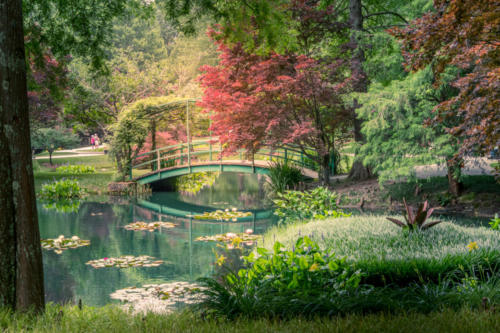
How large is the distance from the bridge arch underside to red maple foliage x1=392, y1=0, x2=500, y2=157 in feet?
34.0

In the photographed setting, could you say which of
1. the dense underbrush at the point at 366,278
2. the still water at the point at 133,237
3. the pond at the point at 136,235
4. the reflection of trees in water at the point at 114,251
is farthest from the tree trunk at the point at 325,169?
the dense underbrush at the point at 366,278

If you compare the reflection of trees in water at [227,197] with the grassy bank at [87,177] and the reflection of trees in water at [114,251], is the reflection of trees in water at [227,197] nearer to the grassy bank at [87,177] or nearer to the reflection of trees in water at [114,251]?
the reflection of trees in water at [114,251]

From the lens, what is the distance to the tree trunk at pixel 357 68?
1373cm

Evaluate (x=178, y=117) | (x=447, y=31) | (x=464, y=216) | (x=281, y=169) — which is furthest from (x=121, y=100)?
(x=447, y=31)

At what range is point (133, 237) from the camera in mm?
10391

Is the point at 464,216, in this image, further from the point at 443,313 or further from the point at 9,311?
the point at 9,311

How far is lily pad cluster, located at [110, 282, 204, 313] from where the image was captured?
565 cm

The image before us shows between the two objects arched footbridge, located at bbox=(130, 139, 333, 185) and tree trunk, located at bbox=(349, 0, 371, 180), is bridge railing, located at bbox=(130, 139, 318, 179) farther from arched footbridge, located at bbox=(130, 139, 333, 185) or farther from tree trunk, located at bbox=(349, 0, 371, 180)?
tree trunk, located at bbox=(349, 0, 371, 180)

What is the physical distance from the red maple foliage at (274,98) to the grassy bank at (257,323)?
9.86 m

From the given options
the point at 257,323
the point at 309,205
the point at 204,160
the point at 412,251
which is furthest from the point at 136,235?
the point at 204,160

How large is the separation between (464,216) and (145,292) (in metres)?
8.07

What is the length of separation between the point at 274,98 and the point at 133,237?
6638 millimetres

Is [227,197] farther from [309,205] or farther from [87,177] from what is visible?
[309,205]

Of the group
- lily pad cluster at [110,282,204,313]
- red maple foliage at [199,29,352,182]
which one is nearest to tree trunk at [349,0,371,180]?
red maple foliage at [199,29,352,182]
